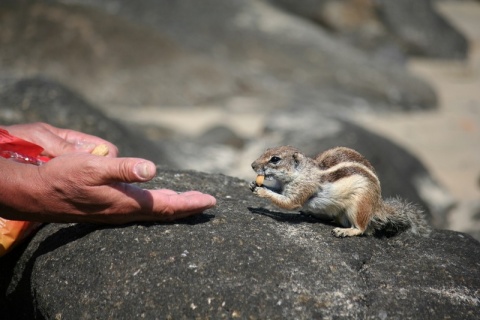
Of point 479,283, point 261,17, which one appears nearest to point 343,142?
point 479,283

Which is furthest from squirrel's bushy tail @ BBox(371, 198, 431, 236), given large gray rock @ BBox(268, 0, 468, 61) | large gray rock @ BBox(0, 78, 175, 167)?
large gray rock @ BBox(268, 0, 468, 61)

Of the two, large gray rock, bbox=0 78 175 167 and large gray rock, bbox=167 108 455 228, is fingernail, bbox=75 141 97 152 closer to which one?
large gray rock, bbox=0 78 175 167

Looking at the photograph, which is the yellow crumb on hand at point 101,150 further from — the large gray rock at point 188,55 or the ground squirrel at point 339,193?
the large gray rock at point 188,55

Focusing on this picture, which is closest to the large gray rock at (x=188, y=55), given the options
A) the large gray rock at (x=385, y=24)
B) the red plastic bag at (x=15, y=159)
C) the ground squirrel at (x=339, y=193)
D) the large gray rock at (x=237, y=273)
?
the large gray rock at (x=385, y=24)

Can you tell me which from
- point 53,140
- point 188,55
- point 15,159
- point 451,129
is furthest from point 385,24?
point 15,159

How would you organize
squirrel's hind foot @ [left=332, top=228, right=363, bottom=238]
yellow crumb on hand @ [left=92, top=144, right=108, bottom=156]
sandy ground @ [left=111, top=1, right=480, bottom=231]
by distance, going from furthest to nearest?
sandy ground @ [left=111, top=1, right=480, bottom=231] < yellow crumb on hand @ [left=92, top=144, right=108, bottom=156] < squirrel's hind foot @ [left=332, top=228, right=363, bottom=238]

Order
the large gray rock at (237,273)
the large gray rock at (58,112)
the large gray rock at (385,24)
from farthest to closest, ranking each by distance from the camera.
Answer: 1. the large gray rock at (385,24)
2. the large gray rock at (58,112)
3. the large gray rock at (237,273)
